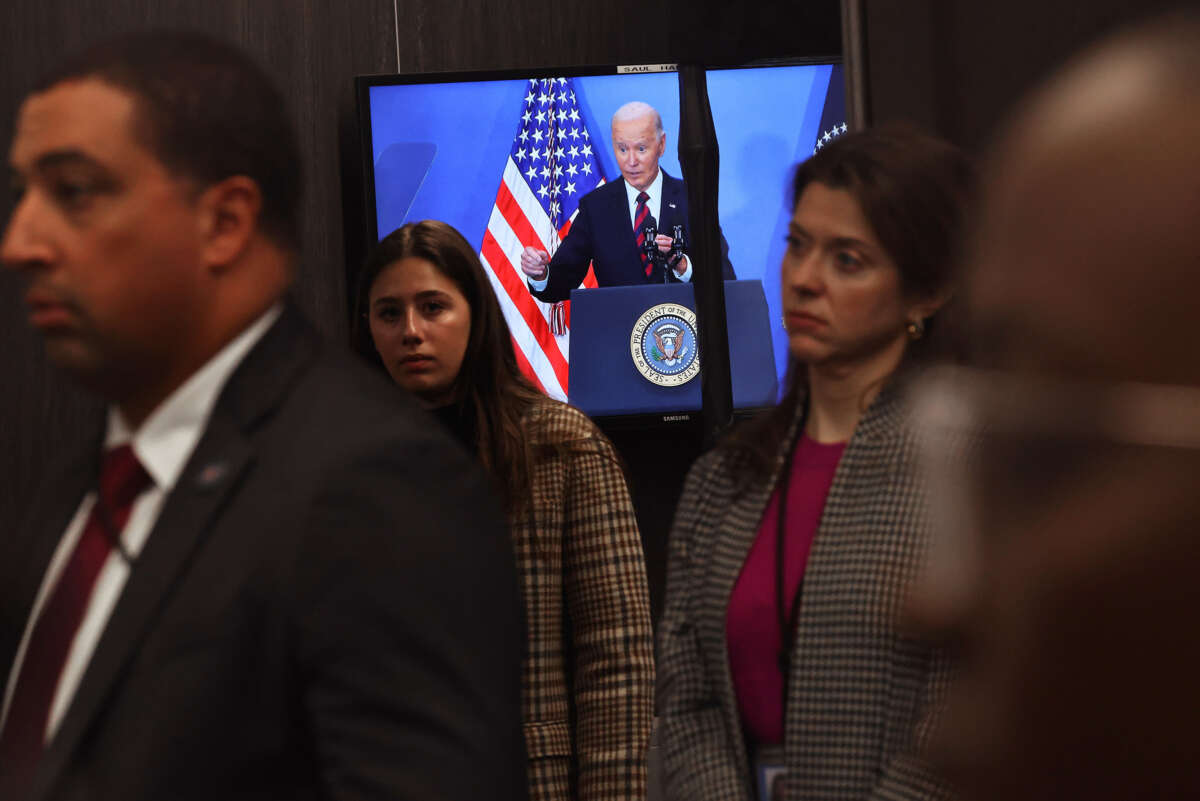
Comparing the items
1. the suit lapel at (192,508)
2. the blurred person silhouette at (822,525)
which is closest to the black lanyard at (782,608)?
the blurred person silhouette at (822,525)

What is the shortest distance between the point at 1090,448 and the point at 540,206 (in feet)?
14.6

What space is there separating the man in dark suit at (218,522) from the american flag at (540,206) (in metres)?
3.44

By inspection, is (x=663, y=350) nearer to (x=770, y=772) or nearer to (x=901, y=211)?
(x=901, y=211)

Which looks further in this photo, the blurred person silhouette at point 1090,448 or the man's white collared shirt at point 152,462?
the man's white collared shirt at point 152,462

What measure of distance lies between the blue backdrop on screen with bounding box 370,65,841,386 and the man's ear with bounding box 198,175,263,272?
3.47 m

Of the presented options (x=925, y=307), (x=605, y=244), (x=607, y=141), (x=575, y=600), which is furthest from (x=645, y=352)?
(x=925, y=307)

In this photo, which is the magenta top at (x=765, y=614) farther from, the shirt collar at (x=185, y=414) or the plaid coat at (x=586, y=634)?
the shirt collar at (x=185, y=414)

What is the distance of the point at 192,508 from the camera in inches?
43.1

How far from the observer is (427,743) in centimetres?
105

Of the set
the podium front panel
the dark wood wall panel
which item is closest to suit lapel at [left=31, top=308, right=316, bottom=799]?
the dark wood wall panel

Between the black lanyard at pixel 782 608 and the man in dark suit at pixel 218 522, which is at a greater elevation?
the man in dark suit at pixel 218 522

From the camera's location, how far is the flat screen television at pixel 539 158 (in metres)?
4.68

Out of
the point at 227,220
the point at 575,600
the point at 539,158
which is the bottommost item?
the point at 575,600

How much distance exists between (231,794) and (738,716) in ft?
2.80
